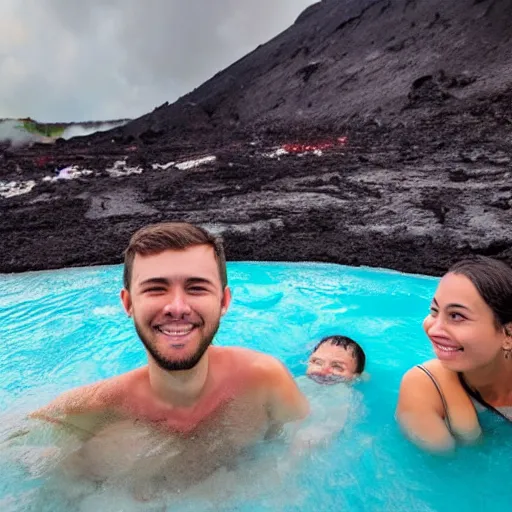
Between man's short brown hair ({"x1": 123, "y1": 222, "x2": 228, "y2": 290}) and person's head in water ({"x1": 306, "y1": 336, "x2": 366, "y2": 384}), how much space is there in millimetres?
1747

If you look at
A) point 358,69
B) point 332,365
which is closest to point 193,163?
point 358,69

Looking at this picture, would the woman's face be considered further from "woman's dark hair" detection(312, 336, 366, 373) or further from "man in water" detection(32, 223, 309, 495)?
"woman's dark hair" detection(312, 336, 366, 373)

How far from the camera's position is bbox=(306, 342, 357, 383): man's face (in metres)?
3.77

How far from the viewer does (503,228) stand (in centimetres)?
705

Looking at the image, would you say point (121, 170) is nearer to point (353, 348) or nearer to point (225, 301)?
point (353, 348)

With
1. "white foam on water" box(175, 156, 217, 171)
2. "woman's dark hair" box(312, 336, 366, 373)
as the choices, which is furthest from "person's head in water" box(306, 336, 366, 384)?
"white foam on water" box(175, 156, 217, 171)

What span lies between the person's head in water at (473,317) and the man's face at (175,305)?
102 cm

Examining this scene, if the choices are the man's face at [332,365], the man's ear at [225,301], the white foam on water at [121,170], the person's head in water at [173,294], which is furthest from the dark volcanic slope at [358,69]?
the person's head in water at [173,294]

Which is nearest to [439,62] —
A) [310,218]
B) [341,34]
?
[341,34]

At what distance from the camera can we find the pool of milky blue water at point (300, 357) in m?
2.63

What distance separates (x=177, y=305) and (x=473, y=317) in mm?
1281

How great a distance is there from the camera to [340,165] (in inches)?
442

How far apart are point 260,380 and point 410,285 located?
3.78 metres

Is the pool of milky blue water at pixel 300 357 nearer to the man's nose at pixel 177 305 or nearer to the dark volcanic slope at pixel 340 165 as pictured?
the dark volcanic slope at pixel 340 165
